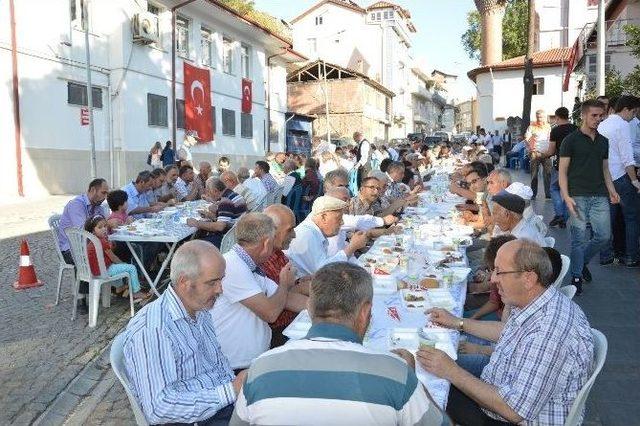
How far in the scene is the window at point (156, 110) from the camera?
19000 millimetres

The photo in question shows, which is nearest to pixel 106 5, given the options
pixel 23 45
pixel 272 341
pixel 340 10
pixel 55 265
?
pixel 23 45

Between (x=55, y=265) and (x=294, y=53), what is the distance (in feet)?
75.8

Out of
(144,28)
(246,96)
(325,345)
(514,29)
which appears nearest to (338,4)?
(514,29)

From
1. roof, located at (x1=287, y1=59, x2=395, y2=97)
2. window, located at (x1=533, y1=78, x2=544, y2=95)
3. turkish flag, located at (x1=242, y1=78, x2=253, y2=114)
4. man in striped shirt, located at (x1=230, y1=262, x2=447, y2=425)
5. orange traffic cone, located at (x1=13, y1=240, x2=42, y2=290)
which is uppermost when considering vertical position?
roof, located at (x1=287, y1=59, x2=395, y2=97)

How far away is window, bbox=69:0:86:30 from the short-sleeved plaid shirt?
17.2 meters

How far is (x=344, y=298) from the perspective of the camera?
1852 millimetres

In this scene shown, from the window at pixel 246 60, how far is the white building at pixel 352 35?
24.3m

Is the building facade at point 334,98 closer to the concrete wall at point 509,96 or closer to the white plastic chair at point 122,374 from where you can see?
the concrete wall at point 509,96

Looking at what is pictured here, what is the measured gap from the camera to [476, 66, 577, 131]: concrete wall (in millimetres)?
39938

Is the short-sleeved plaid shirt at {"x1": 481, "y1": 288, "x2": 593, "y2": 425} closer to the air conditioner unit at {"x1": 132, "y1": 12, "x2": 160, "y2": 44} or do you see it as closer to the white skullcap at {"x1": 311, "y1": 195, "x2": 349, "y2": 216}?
the white skullcap at {"x1": 311, "y1": 195, "x2": 349, "y2": 216}

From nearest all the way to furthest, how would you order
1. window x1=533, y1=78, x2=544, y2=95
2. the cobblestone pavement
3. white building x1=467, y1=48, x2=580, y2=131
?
the cobblestone pavement, white building x1=467, y1=48, x2=580, y2=131, window x1=533, y1=78, x2=544, y2=95

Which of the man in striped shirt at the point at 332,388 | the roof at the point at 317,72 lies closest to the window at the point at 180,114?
the roof at the point at 317,72

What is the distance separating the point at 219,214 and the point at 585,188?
4.17 metres

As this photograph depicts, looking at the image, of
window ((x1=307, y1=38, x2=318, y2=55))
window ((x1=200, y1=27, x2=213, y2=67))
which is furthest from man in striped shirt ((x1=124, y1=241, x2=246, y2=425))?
window ((x1=307, y1=38, x2=318, y2=55))
